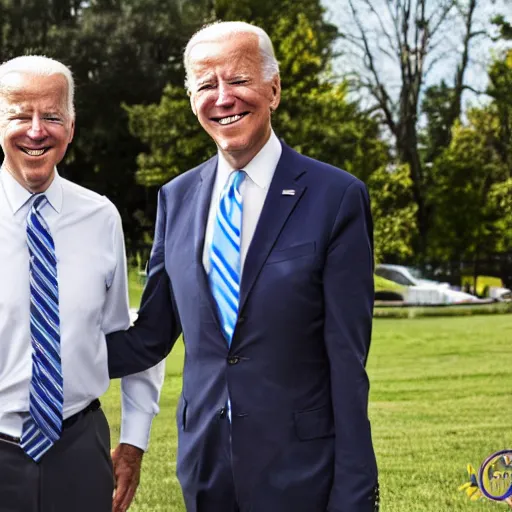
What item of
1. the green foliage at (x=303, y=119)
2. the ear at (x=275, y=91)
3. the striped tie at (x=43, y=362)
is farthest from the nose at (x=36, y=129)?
the green foliage at (x=303, y=119)

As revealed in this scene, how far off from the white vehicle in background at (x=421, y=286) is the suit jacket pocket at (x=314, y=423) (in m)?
9.40

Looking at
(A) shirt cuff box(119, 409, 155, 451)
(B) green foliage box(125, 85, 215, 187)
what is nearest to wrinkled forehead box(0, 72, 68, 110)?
(A) shirt cuff box(119, 409, 155, 451)

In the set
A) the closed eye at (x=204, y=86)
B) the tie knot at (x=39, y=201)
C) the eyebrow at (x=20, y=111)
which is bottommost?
the tie knot at (x=39, y=201)

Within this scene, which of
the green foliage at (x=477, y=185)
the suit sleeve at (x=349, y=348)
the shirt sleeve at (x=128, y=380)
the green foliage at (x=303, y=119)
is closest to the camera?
the suit sleeve at (x=349, y=348)

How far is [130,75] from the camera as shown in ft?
41.9

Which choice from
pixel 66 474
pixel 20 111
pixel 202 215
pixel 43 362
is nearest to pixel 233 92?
pixel 202 215

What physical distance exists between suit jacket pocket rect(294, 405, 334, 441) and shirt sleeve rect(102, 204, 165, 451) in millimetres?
577

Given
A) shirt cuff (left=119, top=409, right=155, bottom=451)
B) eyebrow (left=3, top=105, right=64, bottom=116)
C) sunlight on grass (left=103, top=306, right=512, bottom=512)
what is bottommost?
sunlight on grass (left=103, top=306, right=512, bottom=512)

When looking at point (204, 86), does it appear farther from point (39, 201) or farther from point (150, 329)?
point (150, 329)

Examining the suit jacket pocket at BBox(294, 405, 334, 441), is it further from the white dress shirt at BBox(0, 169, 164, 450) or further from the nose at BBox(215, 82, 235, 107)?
the nose at BBox(215, 82, 235, 107)

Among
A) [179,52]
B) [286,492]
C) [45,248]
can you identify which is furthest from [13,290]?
[179,52]

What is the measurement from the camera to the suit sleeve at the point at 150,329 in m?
2.35

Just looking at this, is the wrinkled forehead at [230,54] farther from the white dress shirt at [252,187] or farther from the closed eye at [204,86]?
the white dress shirt at [252,187]

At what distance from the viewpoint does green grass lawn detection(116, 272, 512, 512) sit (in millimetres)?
6254
